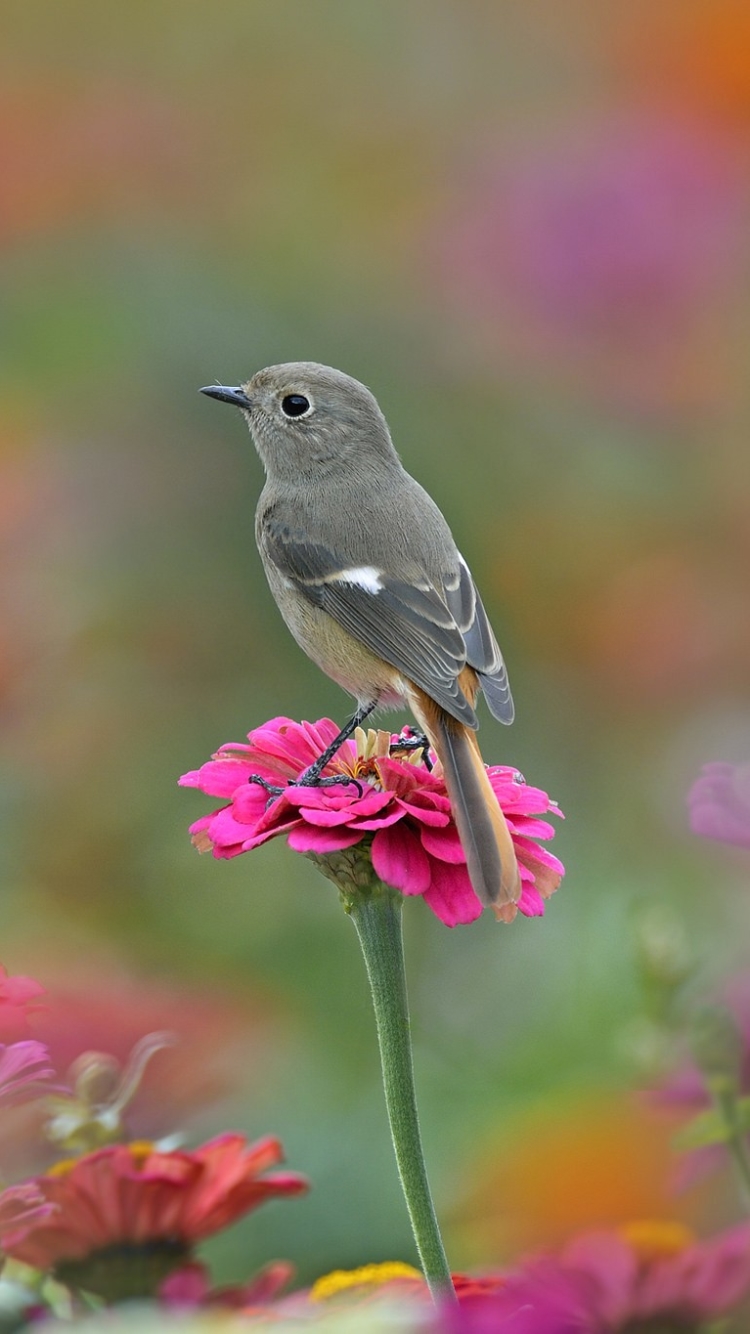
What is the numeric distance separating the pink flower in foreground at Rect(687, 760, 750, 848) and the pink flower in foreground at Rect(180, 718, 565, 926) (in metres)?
0.08

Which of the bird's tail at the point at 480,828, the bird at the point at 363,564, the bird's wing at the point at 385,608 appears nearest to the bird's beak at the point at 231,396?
the bird at the point at 363,564

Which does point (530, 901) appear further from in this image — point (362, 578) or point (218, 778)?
point (362, 578)

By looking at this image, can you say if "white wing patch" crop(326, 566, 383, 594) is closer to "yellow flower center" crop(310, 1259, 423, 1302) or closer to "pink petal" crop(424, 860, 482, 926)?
"pink petal" crop(424, 860, 482, 926)

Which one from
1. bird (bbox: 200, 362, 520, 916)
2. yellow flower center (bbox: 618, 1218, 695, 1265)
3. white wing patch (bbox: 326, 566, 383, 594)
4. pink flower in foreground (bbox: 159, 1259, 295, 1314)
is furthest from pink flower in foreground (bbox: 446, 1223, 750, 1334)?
white wing patch (bbox: 326, 566, 383, 594)

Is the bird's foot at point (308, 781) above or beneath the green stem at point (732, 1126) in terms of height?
above

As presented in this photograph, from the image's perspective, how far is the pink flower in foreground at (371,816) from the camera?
2.40 feet

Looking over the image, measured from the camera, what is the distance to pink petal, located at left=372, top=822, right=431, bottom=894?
728 mm

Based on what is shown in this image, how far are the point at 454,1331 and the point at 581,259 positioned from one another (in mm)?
1858

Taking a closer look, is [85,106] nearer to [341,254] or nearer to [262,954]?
[341,254]

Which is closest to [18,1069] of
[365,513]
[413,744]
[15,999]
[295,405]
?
[15,999]

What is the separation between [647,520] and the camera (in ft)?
6.99

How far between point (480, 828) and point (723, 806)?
4.3 inches

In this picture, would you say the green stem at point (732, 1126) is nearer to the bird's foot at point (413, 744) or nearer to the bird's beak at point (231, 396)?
the bird's foot at point (413, 744)

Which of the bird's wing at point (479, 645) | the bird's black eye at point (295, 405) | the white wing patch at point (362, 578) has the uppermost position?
the bird's black eye at point (295, 405)
